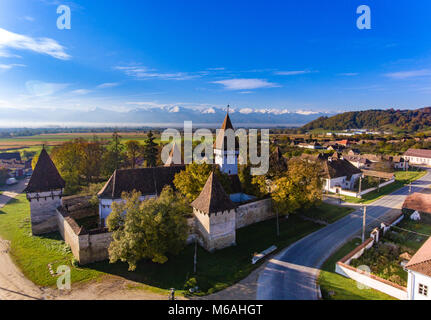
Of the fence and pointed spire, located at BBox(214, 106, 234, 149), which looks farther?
pointed spire, located at BBox(214, 106, 234, 149)

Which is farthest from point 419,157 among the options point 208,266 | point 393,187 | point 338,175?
point 208,266

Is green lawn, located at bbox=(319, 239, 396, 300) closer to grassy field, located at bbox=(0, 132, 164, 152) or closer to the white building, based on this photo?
the white building


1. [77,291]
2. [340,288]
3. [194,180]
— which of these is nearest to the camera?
[340,288]

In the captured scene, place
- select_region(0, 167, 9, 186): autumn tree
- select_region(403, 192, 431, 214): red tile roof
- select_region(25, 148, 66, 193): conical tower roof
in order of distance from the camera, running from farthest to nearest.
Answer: select_region(0, 167, 9, 186): autumn tree, select_region(403, 192, 431, 214): red tile roof, select_region(25, 148, 66, 193): conical tower roof

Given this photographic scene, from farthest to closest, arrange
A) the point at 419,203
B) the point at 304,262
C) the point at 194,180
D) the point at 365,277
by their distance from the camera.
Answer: the point at 419,203
the point at 194,180
the point at 304,262
the point at 365,277

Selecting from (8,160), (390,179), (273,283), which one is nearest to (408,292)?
(273,283)

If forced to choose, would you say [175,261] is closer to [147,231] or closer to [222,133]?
[147,231]

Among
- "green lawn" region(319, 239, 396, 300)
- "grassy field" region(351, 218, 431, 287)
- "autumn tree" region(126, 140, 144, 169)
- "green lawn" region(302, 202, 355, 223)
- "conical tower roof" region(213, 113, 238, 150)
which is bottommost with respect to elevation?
"green lawn" region(319, 239, 396, 300)

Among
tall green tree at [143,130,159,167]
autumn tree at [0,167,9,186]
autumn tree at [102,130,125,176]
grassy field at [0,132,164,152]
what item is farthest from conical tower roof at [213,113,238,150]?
autumn tree at [0,167,9,186]
